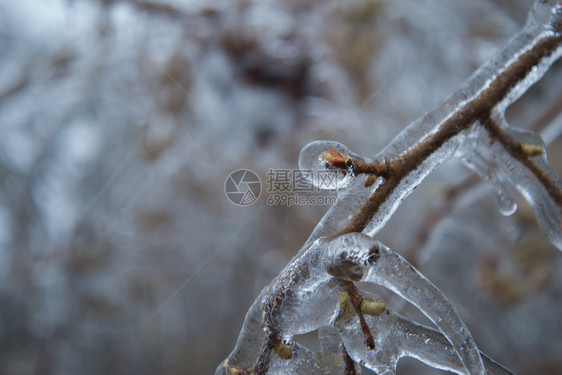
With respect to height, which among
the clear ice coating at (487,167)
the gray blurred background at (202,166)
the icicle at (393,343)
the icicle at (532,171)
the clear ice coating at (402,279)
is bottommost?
the gray blurred background at (202,166)

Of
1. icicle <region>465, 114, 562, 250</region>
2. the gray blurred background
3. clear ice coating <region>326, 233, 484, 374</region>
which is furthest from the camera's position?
the gray blurred background

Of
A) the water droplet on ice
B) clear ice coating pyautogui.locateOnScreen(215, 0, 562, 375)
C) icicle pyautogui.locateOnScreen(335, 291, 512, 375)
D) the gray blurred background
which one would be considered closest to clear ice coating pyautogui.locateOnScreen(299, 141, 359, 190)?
clear ice coating pyautogui.locateOnScreen(215, 0, 562, 375)

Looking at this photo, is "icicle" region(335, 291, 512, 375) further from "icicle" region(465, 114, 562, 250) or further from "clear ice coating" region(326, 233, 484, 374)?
"icicle" region(465, 114, 562, 250)

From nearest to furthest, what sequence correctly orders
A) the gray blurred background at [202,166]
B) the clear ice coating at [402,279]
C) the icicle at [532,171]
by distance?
the clear ice coating at [402,279]
the icicle at [532,171]
the gray blurred background at [202,166]

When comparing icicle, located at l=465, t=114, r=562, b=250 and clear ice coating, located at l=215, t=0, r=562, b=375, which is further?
icicle, located at l=465, t=114, r=562, b=250

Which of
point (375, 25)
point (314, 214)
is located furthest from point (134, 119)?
point (375, 25)

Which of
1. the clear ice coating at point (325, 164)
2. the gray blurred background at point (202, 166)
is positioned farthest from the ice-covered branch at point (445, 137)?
the gray blurred background at point (202, 166)

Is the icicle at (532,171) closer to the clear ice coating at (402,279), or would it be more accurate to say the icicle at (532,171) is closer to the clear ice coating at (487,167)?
the clear ice coating at (487,167)

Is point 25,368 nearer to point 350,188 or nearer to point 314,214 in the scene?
point 314,214
